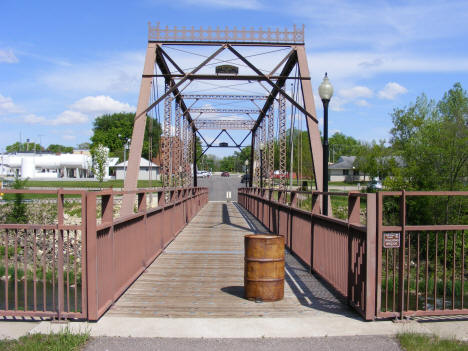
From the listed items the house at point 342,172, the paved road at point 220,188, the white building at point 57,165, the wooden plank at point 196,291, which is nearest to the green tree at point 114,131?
the white building at point 57,165

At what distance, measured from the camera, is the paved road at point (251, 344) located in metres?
4.60

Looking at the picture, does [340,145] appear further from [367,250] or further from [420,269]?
[367,250]

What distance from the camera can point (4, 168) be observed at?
83375mm

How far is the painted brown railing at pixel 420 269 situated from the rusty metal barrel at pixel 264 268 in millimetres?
1350

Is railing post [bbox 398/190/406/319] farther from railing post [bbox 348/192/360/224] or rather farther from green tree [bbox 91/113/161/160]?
green tree [bbox 91/113/161/160]

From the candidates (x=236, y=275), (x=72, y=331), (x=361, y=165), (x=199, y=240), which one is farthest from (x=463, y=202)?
(x=361, y=165)

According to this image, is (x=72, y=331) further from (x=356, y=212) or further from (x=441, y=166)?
(x=441, y=166)

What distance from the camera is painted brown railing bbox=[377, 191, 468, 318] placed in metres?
5.37

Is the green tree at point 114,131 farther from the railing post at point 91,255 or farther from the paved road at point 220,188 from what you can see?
the railing post at point 91,255

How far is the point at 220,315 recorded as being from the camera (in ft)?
18.7

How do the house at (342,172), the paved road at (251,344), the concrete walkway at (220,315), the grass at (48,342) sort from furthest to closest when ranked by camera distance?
the house at (342,172), the concrete walkway at (220,315), the paved road at (251,344), the grass at (48,342)

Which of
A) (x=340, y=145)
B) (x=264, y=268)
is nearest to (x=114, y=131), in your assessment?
(x=340, y=145)

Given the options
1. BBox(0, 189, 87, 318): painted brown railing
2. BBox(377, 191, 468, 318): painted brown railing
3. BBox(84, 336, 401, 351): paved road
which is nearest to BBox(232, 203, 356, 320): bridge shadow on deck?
BBox(377, 191, 468, 318): painted brown railing

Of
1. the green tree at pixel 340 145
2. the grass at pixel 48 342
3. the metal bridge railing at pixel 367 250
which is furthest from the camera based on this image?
the green tree at pixel 340 145
